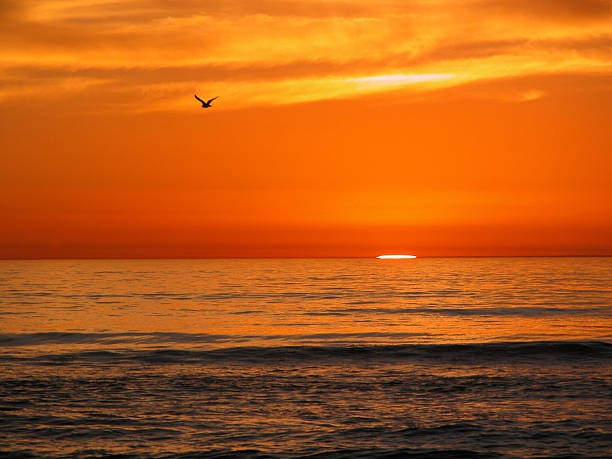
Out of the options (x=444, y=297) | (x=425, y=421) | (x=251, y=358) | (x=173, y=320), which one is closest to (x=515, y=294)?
(x=444, y=297)

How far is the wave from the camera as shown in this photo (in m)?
31.1

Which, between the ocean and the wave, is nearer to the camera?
the ocean

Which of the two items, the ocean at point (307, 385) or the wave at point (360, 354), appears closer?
the ocean at point (307, 385)

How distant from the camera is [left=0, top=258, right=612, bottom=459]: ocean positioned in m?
17.1

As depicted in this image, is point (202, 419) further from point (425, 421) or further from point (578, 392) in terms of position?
point (578, 392)

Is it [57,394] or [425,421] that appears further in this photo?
[57,394]

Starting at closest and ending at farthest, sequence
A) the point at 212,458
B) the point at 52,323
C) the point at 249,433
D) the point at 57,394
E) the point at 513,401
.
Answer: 1. the point at 212,458
2. the point at 249,433
3. the point at 513,401
4. the point at 57,394
5. the point at 52,323

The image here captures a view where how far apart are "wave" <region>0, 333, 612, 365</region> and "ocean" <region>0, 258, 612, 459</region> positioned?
0.36ft

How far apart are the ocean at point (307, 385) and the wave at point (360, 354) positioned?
109 millimetres

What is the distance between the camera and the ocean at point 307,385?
17.1m

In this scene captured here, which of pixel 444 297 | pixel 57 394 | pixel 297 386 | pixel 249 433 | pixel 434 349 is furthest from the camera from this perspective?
pixel 444 297

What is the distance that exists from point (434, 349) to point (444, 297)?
36765mm

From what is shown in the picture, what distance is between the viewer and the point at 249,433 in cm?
1802

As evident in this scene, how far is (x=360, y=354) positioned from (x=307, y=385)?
28.6 ft
